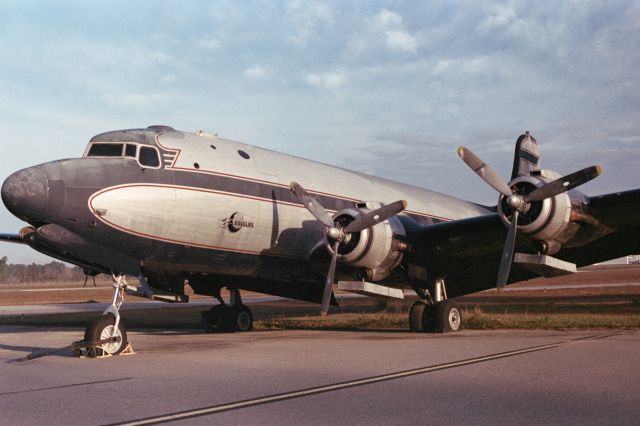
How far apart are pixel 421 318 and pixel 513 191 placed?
4.98m

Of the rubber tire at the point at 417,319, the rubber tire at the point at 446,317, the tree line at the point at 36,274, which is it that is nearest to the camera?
the rubber tire at the point at 446,317

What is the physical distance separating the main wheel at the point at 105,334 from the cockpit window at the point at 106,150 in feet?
11.3

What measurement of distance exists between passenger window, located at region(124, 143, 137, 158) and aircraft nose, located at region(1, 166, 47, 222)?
2.03m

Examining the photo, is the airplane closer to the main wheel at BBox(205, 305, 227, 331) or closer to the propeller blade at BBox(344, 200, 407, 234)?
the propeller blade at BBox(344, 200, 407, 234)

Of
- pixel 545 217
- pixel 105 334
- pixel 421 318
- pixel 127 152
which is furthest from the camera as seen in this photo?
pixel 421 318

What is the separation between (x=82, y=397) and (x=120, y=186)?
5966 mm

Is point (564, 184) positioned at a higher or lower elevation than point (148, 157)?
lower

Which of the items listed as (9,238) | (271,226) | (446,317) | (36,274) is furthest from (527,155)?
(36,274)

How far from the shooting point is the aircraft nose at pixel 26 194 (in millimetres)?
11359

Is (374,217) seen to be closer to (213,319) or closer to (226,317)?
(226,317)

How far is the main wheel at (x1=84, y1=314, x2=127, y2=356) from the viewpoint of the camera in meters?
11.7

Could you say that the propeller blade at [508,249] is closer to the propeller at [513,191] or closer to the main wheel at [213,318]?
the propeller at [513,191]

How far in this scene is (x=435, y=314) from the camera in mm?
16766

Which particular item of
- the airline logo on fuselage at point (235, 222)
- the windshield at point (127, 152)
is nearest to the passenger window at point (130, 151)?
the windshield at point (127, 152)
